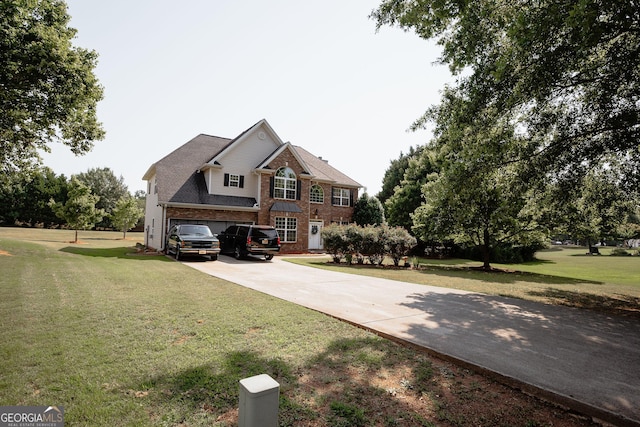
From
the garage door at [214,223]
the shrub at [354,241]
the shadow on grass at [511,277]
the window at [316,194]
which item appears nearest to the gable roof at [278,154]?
the window at [316,194]

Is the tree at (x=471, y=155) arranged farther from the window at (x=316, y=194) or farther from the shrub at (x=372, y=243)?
the window at (x=316, y=194)

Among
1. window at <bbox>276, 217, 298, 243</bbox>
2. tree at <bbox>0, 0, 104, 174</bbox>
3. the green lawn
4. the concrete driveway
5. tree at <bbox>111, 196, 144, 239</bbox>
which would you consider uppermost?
tree at <bbox>0, 0, 104, 174</bbox>

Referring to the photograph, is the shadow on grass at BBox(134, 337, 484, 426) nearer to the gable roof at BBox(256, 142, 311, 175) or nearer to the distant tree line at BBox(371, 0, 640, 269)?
the distant tree line at BBox(371, 0, 640, 269)

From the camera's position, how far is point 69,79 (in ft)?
40.2

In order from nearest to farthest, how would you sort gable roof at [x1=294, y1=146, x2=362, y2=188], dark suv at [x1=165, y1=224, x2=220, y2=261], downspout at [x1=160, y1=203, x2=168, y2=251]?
1. dark suv at [x1=165, y1=224, x2=220, y2=261]
2. downspout at [x1=160, y1=203, x2=168, y2=251]
3. gable roof at [x1=294, y1=146, x2=362, y2=188]

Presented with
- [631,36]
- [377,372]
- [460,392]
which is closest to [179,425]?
[377,372]

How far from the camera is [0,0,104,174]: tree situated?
36.3ft

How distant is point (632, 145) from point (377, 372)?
10.6 metres

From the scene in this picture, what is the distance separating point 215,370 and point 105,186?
70103 mm

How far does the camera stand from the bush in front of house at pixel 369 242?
17.9 meters

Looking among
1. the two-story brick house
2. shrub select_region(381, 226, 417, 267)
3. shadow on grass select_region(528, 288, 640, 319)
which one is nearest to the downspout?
the two-story brick house

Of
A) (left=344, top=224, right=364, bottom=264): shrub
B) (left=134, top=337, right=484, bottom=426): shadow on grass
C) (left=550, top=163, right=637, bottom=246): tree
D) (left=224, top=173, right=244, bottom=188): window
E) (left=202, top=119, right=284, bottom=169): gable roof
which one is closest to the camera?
(left=134, top=337, right=484, bottom=426): shadow on grass

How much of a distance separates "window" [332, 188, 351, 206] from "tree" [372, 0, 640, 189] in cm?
1964

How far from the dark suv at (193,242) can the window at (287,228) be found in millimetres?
7252
